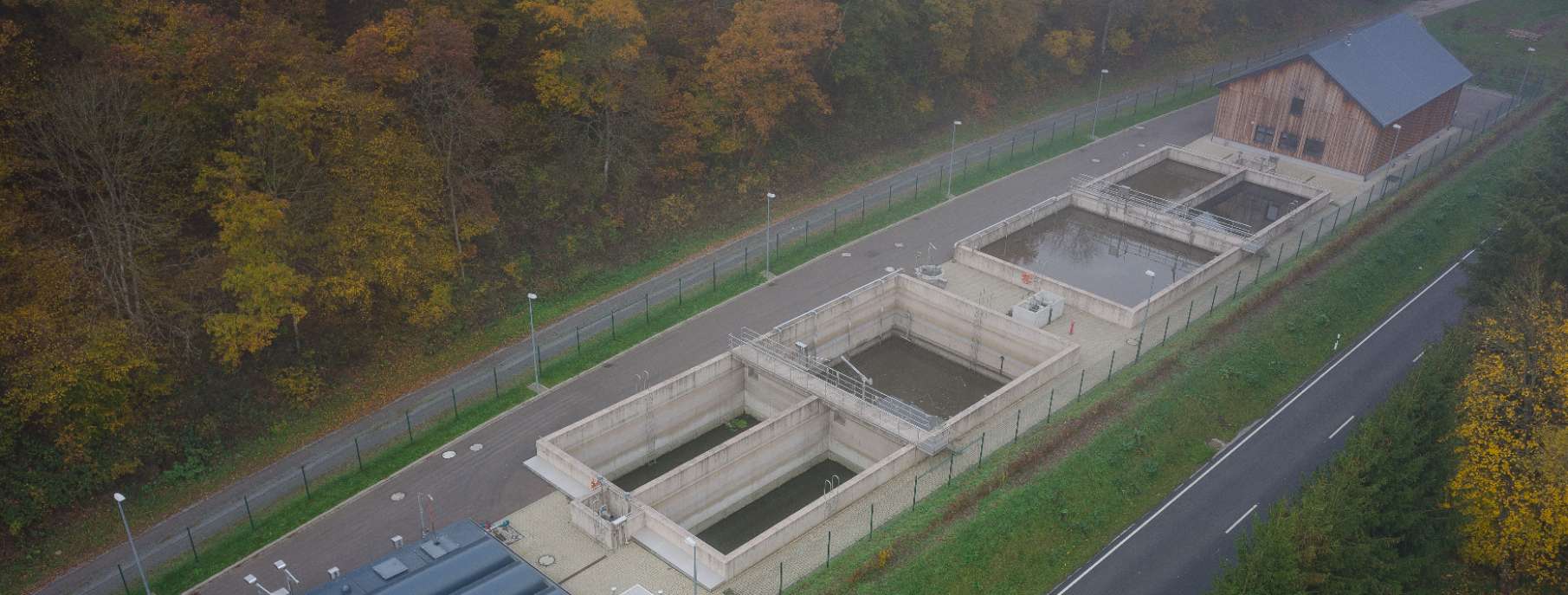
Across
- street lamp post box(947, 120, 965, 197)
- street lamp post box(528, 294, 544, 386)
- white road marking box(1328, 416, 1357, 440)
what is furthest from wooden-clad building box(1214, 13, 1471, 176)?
street lamp post box(528, 294, 544, 386)

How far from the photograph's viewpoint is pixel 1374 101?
6475 centimetres

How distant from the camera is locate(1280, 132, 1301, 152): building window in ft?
222

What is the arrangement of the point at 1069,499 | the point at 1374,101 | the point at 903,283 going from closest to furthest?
the point at 1069,499, the point at 903,283, the point at 1374,101

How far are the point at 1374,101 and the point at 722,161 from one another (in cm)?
3713

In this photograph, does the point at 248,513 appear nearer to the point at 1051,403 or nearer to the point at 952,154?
the point at 1051,403

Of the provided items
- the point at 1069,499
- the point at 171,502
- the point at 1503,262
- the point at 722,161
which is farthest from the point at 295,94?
the point at 1503,262

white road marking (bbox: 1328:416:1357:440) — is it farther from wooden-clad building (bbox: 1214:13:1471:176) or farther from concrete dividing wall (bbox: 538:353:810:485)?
wooden-clad building (bbox: 1214:13:1471:176)

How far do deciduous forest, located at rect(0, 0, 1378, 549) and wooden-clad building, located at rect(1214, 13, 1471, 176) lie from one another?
80.8ft

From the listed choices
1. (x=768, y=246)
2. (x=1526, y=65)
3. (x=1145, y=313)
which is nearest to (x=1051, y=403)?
(x=1145, y=313)

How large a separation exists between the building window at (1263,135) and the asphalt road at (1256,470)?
18951 mm

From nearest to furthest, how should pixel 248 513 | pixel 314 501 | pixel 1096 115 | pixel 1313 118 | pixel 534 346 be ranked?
pixel 248 513
pixel 314 501
pixel 534 346
pixel 1313 118
pixel 1096 115

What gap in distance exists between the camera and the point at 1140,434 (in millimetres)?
41000

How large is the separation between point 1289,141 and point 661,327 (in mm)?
41609

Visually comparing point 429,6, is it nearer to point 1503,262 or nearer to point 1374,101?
point 1503,262
